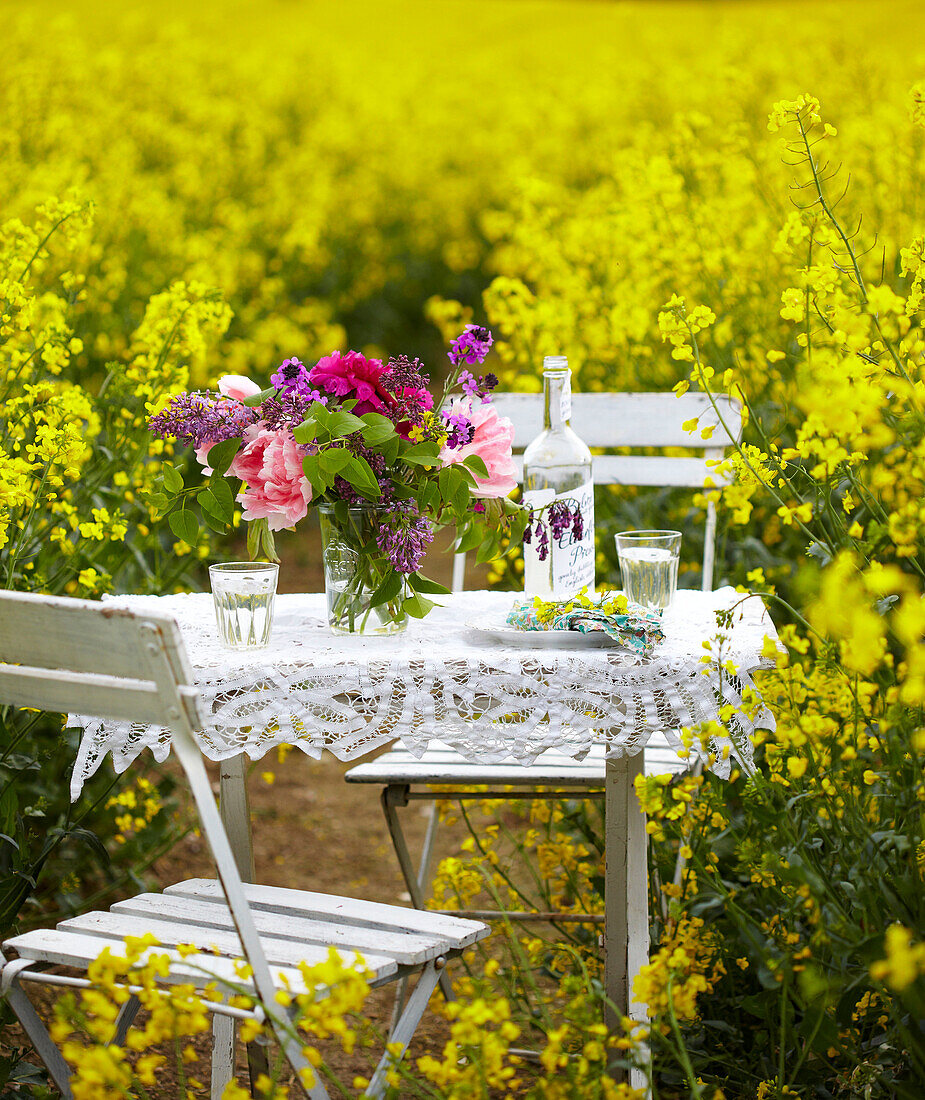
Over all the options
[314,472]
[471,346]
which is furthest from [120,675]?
[471,346]

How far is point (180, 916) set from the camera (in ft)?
5.69

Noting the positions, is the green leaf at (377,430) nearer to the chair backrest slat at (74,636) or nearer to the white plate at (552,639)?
the white plate at (552,639)

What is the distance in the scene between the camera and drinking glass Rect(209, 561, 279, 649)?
1.78m

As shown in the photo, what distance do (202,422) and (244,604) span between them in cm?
27

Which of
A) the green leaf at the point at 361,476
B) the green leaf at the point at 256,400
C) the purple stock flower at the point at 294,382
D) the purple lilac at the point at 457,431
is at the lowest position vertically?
the green leaf at the point at 361,476

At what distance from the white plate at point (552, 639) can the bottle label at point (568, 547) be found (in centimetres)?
18

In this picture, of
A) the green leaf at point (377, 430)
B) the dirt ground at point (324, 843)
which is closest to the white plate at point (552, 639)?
the green leaf at point (377, 430)

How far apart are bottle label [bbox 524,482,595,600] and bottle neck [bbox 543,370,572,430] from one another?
0.37 ft

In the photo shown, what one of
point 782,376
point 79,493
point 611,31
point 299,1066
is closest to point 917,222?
point 782,376

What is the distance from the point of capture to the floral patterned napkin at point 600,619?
5.70 ft

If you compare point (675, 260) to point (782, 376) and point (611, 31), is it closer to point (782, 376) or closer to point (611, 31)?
point (782, 376)

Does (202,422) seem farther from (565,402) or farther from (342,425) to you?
(565,402)

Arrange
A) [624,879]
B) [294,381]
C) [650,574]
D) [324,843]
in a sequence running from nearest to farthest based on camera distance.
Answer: [294,381]
[624,879]
[650,574]
[324,843]

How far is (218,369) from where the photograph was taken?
14.4ft
